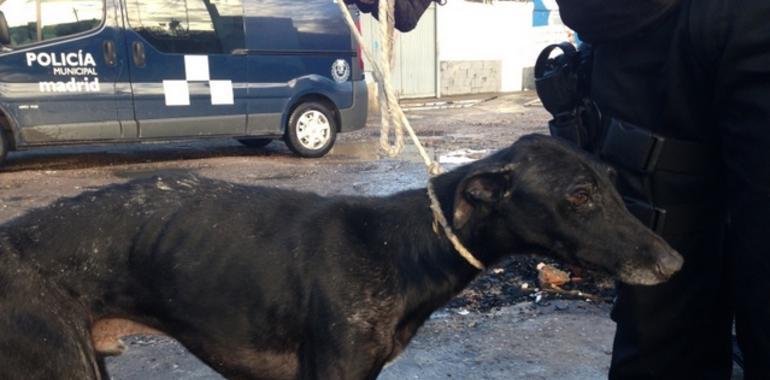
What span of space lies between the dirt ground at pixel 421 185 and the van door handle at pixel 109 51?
4.09ft

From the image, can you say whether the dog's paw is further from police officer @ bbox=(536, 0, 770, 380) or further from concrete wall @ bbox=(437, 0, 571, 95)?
concrete wall @ bbox=(437, 0, 571, 95)

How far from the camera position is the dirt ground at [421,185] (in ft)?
10.3

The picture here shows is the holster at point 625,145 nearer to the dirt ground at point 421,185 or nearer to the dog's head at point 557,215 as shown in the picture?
the dog's head at point 557,215

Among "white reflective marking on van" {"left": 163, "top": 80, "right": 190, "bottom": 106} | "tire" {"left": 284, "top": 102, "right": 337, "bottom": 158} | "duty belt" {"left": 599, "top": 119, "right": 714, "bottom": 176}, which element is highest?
"duty belt" {"left": 599, "top": 119, "right": 714, "bottom": 176}

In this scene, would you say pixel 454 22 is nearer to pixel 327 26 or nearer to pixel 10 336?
pixel 327 26

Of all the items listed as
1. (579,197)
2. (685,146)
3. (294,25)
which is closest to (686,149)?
(685,146)

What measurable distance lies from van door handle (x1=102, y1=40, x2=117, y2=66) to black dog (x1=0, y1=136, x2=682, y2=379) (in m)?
6.10

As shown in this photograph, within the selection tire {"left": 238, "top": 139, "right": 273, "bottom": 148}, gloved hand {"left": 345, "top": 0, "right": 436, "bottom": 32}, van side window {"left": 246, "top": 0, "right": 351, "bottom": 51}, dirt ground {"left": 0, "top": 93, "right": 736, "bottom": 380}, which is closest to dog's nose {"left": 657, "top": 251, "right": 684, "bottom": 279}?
dirt ground {"left": 0, "top": 93, "right": 736, "bottom": 380}

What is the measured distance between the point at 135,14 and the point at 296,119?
2.32m

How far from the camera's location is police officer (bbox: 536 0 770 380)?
188 centimetres

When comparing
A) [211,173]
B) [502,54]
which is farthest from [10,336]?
[502,54]

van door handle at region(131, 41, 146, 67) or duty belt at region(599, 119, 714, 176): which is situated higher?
duty belt at region(599, 119, 714, 176)

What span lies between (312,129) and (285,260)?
23.5 ft

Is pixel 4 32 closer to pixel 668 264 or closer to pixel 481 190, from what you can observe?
pixel 481 190
